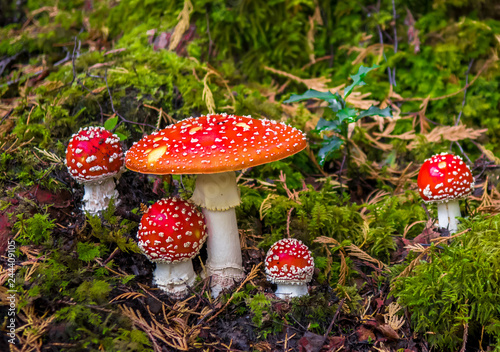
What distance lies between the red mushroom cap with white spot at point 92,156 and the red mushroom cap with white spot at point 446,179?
253 cm

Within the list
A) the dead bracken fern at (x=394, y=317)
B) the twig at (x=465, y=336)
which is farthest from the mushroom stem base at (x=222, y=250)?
the twig at (x=465, y=336)

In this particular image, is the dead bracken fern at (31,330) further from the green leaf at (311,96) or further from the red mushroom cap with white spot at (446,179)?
the red mushroom cap with white spot at (446,179)

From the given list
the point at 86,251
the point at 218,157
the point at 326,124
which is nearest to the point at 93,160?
the point at 86,251

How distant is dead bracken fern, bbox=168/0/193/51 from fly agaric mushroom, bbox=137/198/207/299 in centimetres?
267

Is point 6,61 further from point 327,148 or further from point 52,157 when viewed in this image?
point 327,148

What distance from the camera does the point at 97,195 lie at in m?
3.21

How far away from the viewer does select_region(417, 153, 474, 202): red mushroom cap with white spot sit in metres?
3.10

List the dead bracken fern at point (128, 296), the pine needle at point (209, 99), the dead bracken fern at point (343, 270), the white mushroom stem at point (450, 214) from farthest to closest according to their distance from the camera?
the pine needle at point (209, 99) → the white mushroom stem at point (450, 214) → the dead bracken fern at point (343, 270) → the dead bracken fern at point (128, 296)

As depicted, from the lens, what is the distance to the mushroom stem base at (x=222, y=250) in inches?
117

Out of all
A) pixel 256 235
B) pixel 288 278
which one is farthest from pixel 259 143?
pixel 256 235

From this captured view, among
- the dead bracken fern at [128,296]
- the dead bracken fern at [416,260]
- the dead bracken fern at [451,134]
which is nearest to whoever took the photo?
the dead bracken fern at [128,296]

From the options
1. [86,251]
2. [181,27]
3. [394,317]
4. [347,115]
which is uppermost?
[181,27]

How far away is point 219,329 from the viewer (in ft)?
8.81

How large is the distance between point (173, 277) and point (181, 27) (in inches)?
126
